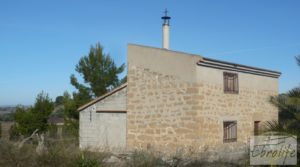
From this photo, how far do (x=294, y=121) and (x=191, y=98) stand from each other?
779cm

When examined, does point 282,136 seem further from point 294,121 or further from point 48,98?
point 48,98

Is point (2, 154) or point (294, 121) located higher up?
point (294, 121)

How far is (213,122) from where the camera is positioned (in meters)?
18.2

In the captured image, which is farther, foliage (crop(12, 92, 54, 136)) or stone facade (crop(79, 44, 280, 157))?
foliage (crop(12, 92, 54, 136))

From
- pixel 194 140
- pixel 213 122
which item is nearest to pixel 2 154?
pixel 194 140

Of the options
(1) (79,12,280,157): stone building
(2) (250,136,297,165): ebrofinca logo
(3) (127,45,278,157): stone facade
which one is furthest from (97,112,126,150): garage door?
(2) (250,136,297,165): ebrofinca logo

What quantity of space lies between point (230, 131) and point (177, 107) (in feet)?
9.95

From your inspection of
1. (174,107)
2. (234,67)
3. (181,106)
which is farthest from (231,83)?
(174,107)

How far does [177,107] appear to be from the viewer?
18.2m

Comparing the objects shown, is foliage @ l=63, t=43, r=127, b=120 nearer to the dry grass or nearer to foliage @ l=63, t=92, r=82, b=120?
foliage @ l=63, t=92, r=82, b=120

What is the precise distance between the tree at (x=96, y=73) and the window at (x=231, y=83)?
1073cm

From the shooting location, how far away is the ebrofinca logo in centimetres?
1007

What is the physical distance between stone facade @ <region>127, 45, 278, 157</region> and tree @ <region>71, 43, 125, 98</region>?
8168mm

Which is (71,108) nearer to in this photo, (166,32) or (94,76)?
(94,76)
